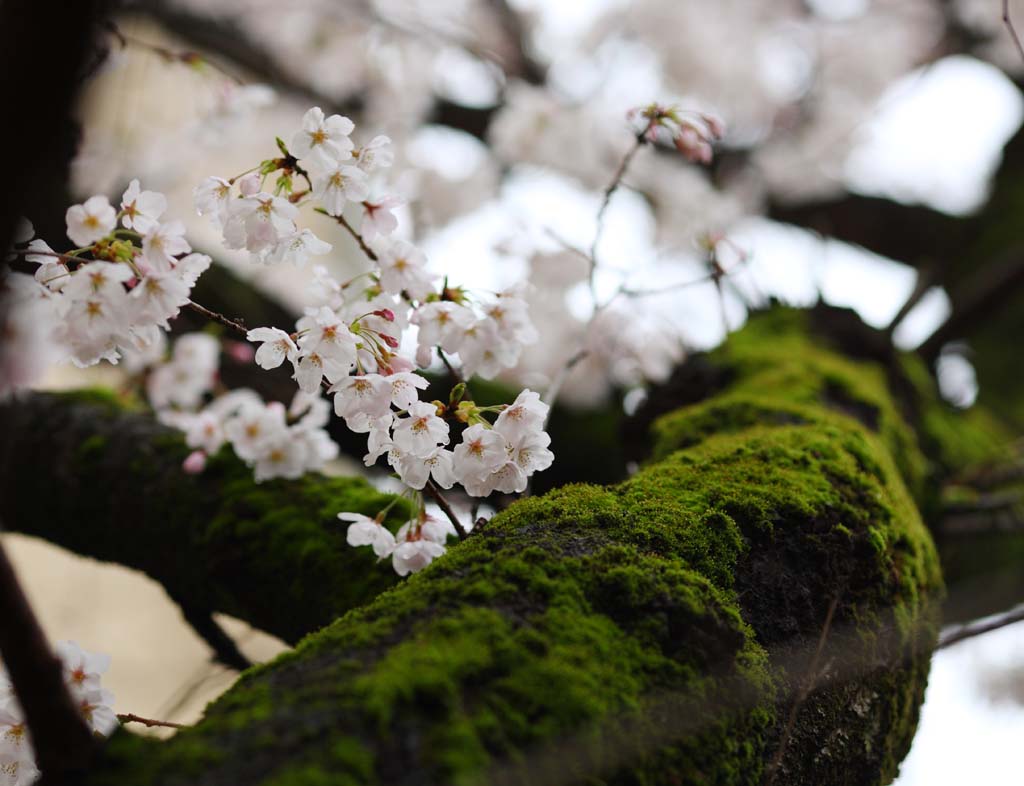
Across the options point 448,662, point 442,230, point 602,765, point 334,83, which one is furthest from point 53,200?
point 334,83

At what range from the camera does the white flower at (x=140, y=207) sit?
1.02 m

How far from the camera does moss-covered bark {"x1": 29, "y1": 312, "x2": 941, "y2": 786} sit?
0.65 m

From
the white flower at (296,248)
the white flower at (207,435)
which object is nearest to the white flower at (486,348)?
→ the white flower at (296,248)

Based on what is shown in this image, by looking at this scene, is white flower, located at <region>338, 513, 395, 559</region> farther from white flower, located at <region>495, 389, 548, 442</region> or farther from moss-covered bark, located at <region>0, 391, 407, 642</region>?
white flower, located at <region>495, 389, 548, 442</region>

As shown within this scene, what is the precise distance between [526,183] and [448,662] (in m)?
3.28

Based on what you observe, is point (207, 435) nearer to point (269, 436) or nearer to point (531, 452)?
point (269, 436)

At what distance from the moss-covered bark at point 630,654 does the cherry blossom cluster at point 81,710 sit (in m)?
0.38

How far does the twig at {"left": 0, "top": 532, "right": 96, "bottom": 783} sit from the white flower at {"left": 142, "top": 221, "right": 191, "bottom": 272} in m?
0.49

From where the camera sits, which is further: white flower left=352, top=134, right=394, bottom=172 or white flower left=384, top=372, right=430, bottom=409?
white flower left=352, top=134, right=394, bottom=172

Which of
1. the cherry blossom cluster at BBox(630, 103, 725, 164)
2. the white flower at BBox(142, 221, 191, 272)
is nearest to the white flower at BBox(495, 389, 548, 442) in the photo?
the white flower at BBox(142, 221, 191, 272)

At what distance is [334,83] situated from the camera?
15.8 ft

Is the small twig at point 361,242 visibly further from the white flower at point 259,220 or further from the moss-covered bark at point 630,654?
the moss-covered bark at point 630,654

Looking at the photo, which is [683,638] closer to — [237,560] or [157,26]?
[237,560]

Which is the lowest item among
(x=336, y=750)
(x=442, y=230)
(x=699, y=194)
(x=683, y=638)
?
(x=336, y=750)
